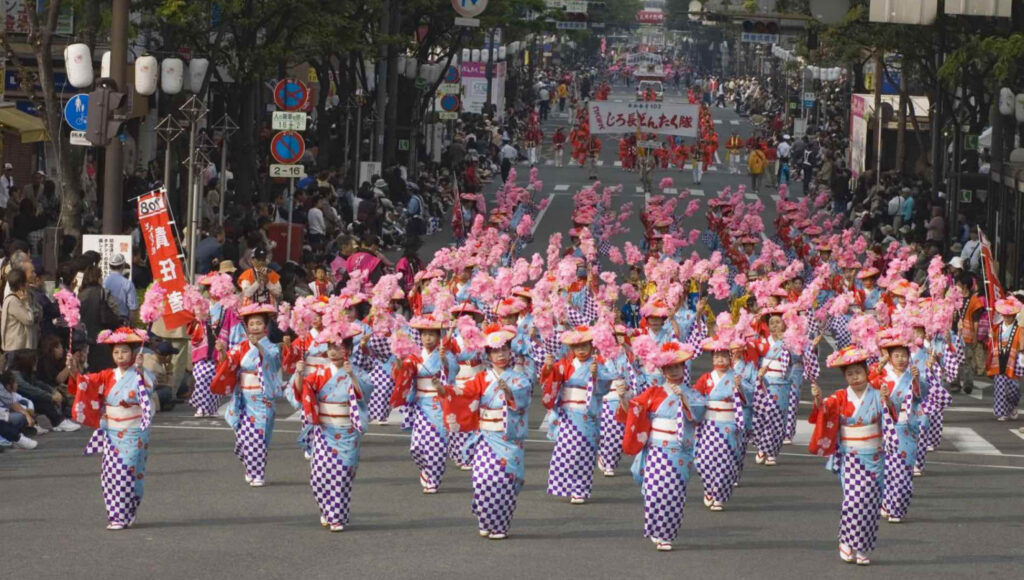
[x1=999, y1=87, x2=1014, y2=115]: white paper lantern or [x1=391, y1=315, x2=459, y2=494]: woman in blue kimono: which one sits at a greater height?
[x1=999, y1=87, x2=1014, y2=115]: white paper lantern

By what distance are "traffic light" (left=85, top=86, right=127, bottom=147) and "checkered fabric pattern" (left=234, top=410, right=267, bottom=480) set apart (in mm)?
5674

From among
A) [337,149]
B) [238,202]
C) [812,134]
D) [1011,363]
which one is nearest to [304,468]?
[1011,363]

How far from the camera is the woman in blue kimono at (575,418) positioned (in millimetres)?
15883

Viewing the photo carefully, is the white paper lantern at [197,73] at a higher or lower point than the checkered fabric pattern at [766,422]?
higher

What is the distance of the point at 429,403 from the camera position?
16.7 meters

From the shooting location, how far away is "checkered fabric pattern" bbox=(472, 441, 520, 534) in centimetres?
1424

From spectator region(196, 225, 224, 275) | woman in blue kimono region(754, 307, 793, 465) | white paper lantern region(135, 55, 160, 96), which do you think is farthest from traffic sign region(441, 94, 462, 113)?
woman in blue kimono region(754, 307, 793, 465)

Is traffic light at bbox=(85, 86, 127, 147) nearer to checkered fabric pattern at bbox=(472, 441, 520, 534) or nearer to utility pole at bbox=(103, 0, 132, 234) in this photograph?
utility pole at bbox=(103, 0, 132, 234)

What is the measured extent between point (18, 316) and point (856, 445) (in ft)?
28.3

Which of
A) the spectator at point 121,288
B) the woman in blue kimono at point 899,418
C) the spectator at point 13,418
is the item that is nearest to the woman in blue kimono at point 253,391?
the spectator at point 13,418

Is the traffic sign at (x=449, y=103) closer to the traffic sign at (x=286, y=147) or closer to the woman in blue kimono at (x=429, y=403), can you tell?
the traffic sign at (x=286, y=147)

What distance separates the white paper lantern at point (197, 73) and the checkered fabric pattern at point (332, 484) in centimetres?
1455

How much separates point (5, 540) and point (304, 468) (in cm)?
402

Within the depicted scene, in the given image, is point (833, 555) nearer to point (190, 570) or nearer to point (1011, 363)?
point (190, 570)
